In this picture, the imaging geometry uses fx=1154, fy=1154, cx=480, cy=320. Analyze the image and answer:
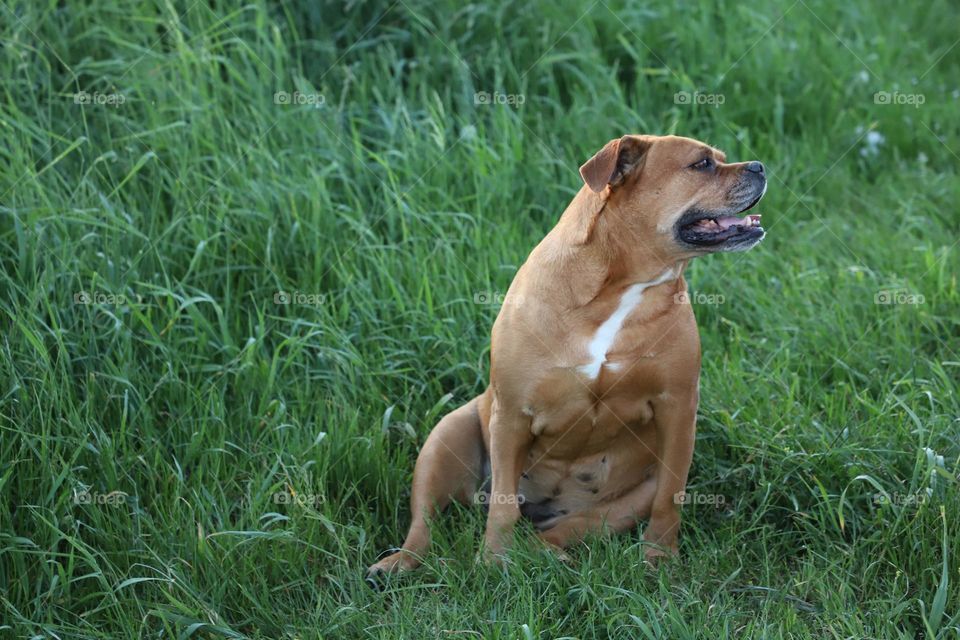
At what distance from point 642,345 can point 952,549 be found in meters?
1.18

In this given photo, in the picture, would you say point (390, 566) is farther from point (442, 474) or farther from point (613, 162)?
point (613, 162)

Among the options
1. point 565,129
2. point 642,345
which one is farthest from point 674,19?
point 642,345

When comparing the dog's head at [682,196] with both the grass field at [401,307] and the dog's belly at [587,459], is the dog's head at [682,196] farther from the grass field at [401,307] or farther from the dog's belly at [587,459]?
the grass field at [401,307]

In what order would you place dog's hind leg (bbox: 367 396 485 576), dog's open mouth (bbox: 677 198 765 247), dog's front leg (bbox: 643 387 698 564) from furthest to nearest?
dog's hind leg (bbox: 367 396 485 576)
dog's front leg (bbox: 643 387 698 564)
dog's open mouth (bbox: 677 198 765 247)

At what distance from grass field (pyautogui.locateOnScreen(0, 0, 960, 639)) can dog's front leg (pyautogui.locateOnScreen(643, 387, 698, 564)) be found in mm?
129

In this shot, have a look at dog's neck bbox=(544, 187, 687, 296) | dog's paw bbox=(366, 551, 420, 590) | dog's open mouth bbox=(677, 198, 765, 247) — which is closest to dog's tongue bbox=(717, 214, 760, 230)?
dog's open mouth bbox=(677, 198, 765, 247)

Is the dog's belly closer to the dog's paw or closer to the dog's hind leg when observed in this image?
the dog's hind leg

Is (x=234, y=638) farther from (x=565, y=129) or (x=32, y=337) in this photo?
(x=565, y=129)

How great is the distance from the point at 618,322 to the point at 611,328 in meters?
0.03

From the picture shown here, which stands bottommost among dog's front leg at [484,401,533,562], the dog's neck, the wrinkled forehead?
dog's front leg at [484,401,533,562]

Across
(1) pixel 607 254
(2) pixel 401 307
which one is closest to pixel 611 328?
(1) pixel 607 254

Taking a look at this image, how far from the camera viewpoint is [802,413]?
452 centimetres

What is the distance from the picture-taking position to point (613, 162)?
3.82 meters

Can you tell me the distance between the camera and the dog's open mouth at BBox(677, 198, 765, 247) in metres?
3.89
